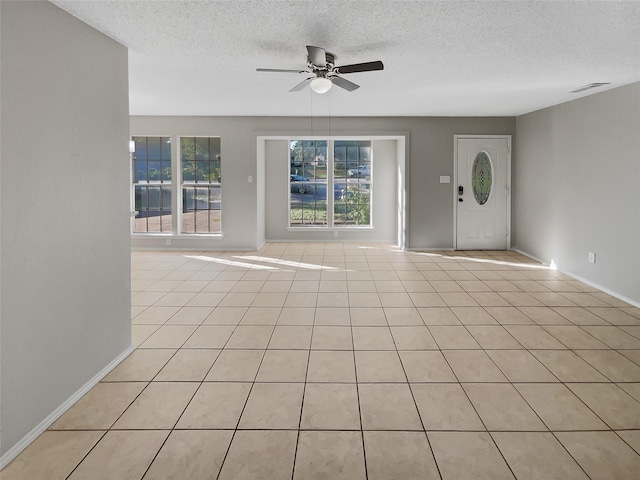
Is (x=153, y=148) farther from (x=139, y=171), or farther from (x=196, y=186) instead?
(x=196, y=186)

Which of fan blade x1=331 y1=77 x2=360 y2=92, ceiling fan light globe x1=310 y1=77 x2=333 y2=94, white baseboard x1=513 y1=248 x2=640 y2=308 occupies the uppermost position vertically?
fan blade x1=331 y1=77 x2=360 y2=92

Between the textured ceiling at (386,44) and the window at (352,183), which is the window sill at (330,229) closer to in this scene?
the window at (352,183)

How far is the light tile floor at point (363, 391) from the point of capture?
5.94ft

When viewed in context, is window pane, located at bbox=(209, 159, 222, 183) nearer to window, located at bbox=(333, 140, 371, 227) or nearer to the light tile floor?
window, located at bbox=(333, 140, 371, 227)

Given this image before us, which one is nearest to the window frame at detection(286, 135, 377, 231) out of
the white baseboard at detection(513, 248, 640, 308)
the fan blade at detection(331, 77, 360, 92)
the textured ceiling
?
the textured ceiling

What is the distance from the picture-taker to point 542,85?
4.42 meters

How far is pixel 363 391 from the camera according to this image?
2410 mm

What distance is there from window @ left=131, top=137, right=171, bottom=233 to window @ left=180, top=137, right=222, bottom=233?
0.29 metres

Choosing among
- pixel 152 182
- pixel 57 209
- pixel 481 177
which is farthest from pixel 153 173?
pixel 481 177

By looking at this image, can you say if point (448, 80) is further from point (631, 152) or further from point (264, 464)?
point (264, 464)

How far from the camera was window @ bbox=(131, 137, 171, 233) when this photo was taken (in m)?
7.22

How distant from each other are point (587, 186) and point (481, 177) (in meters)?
2.27

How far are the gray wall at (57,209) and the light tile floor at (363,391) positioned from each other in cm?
29

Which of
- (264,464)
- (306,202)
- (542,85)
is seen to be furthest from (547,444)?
(306,202)
